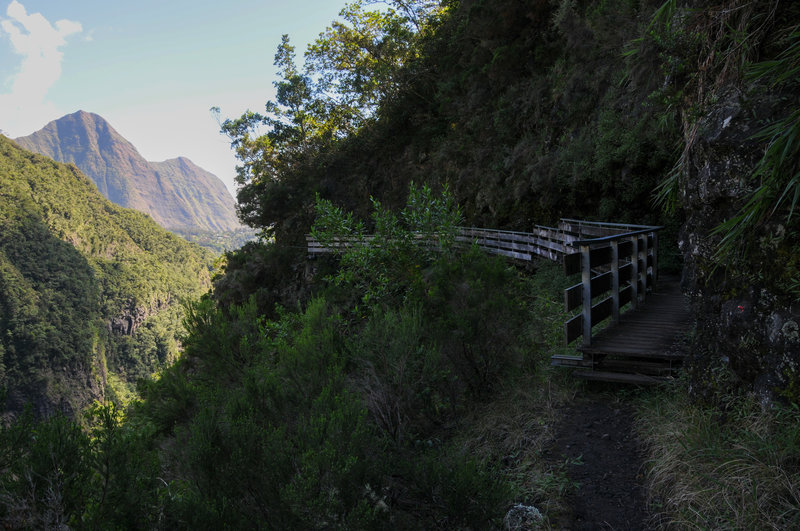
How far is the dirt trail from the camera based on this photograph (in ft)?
8.81

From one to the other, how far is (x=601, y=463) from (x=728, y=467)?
90 centimetres

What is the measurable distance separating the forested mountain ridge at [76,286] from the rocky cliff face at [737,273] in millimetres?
93776

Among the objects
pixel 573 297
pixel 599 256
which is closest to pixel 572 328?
pixel 573 297

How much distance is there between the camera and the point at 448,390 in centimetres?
471

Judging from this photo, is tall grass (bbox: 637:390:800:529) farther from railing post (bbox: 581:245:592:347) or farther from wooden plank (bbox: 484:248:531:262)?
wooden plank (bbox: 484:248:531:262)

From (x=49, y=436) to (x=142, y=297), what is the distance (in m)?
159

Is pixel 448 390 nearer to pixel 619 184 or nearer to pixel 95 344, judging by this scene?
pixel 619 184

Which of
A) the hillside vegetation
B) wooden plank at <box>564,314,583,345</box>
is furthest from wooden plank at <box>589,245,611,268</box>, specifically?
the hillside vegetation

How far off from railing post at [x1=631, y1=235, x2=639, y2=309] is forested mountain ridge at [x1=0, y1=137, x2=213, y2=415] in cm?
9189

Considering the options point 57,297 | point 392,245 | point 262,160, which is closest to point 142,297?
point 57,297

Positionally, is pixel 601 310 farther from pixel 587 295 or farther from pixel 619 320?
pixel 619 320

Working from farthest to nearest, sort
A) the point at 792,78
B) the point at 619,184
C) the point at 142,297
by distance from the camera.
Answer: the point at 142,297 → the point at 619,184 → the point at 792,78

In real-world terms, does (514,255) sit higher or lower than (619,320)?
higher

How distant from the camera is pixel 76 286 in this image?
11750cm
